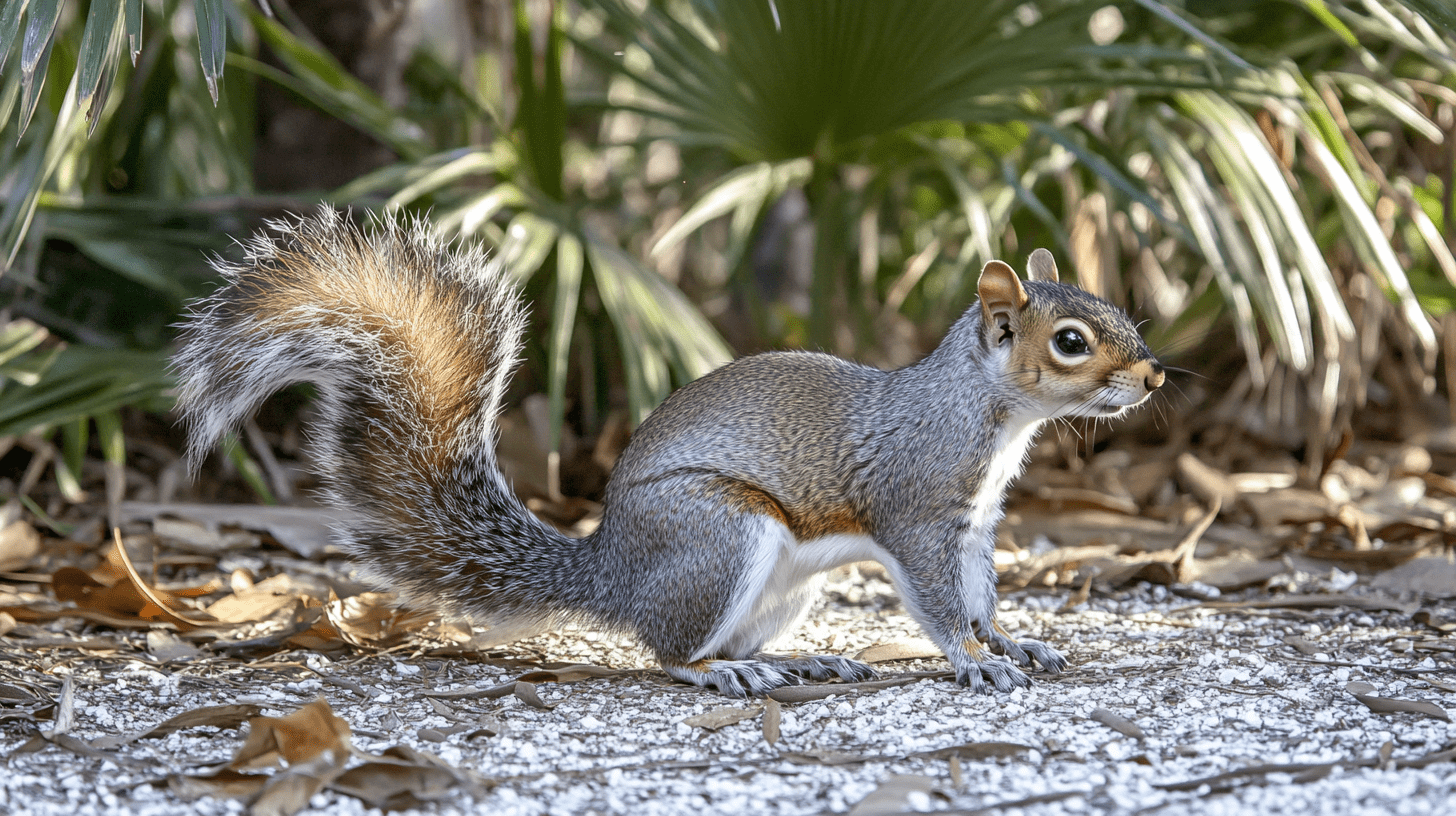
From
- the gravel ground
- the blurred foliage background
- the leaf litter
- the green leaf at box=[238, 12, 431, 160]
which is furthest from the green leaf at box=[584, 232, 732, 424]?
the gravel ground

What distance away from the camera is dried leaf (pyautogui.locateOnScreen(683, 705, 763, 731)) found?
1912 mm

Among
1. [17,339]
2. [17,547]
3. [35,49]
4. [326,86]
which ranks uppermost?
[326,86]

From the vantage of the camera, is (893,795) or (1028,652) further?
(1028,652)

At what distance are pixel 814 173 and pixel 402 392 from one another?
1.72 m

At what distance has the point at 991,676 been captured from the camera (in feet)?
6.91

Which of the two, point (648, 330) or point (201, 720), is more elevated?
point (648, 330)

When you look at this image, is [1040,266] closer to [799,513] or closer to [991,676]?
[799,513]

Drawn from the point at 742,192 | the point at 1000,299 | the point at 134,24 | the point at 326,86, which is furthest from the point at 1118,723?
the point at 326,86

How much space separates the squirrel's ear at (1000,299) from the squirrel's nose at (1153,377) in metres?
0.24

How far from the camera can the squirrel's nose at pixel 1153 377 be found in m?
2.04

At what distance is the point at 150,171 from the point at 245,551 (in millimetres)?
1528

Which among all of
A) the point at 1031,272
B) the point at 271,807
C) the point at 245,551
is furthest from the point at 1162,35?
the point at 271,807

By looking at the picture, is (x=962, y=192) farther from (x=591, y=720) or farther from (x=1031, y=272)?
(x=591, y=720)

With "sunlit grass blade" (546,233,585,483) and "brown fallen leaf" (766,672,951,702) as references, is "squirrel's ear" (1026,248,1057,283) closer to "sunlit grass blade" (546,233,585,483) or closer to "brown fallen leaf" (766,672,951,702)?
"brown fallen leaf" (766,672,951,702)
